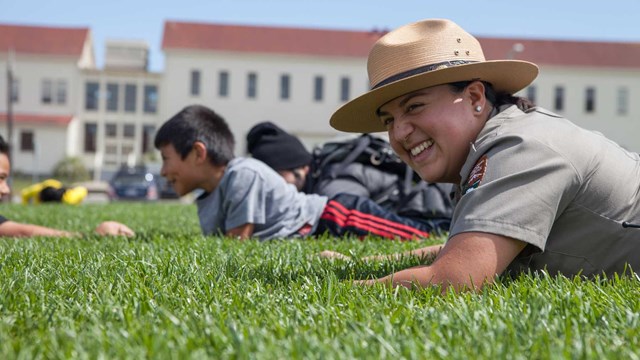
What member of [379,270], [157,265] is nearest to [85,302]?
[157,265]

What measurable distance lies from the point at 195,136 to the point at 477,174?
10.9 ft

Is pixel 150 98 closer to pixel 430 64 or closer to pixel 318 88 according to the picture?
pixel 318 88

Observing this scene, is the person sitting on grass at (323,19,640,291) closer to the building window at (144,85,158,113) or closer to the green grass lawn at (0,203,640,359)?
the green grass lawn at (0,203,640,359)

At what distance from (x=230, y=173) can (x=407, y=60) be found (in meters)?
2.61

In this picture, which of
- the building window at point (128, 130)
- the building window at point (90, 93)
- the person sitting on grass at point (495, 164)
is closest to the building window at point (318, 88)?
the building window at point (128, 130)

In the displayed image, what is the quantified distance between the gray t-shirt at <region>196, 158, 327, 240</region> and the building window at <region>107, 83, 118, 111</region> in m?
A: 48.5

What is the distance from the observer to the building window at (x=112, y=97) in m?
52.1

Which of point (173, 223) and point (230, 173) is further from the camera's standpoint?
point (173, 223)

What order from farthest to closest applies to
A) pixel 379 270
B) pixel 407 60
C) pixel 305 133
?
1. pixel 305 133
2. pixel 379 270
3. pixel 407 60

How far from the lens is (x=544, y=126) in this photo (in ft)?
8.87

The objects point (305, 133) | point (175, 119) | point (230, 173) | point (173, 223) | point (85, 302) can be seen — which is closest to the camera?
point (85, 302)

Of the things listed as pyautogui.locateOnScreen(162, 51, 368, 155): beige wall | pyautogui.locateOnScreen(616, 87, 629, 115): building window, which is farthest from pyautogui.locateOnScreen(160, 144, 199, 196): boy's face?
pyautogui.locateOnScreen(616, 87, 629, 115): building window

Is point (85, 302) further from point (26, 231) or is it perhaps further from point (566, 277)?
point (26, 231)

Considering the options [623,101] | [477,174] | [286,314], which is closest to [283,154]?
[477,174]
